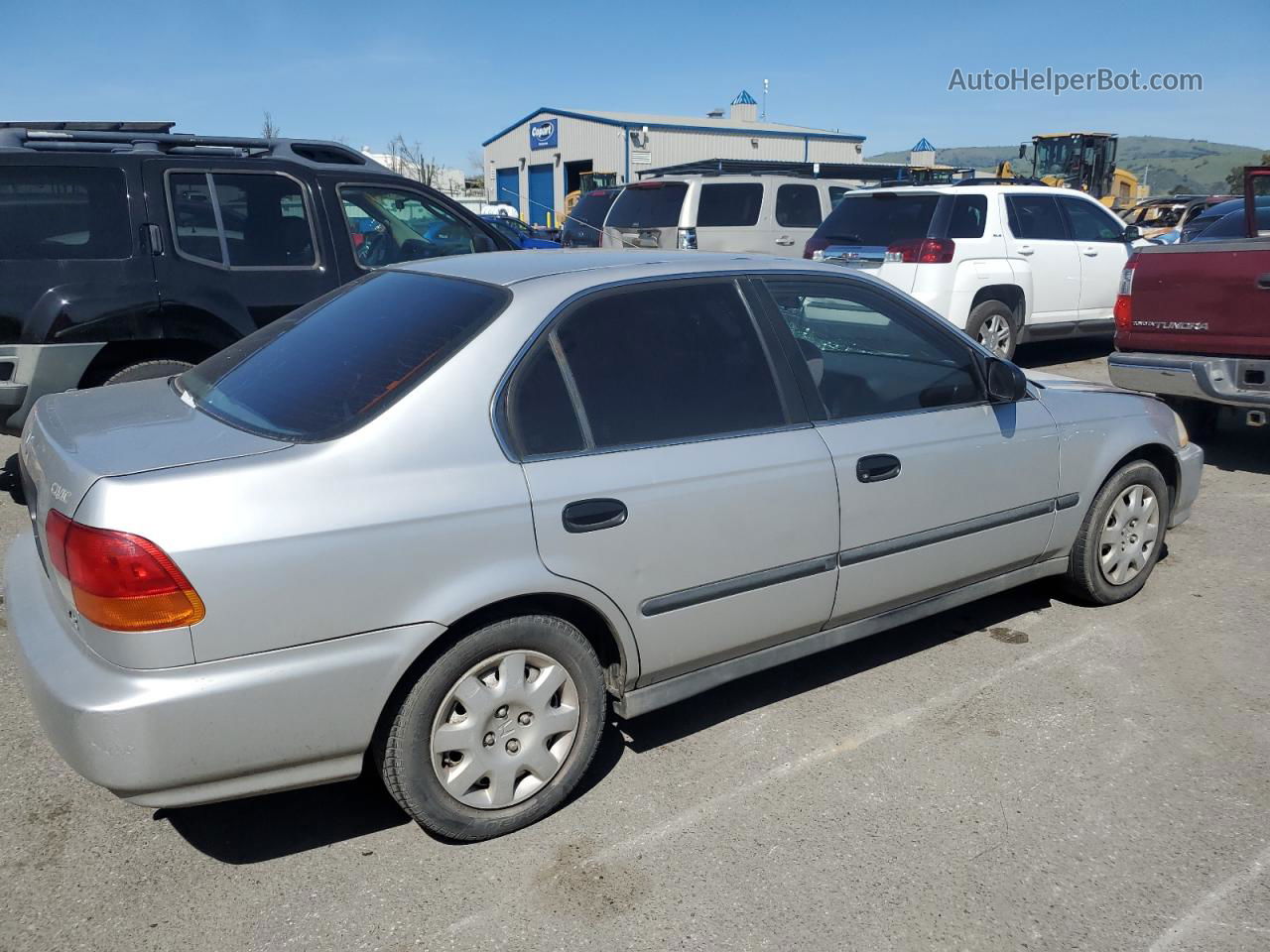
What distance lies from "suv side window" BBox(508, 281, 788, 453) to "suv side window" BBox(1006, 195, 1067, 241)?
730cm

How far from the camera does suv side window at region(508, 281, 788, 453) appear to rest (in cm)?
288

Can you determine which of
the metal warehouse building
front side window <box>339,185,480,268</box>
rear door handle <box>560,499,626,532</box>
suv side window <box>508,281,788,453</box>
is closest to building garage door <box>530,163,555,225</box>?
the metal warehouse building

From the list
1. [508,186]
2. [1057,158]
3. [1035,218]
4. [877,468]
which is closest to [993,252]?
[1035,218]

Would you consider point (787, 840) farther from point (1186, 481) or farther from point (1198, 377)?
point (1198, 377)

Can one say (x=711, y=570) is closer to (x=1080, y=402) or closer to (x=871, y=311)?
(x=871, y=311)

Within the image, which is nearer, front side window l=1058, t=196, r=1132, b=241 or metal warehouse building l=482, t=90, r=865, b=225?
front side window l=1058, t=196, r=1132, b=241

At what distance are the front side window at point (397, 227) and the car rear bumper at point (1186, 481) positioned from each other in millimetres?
4350

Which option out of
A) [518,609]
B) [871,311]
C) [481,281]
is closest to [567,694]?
[518,609]

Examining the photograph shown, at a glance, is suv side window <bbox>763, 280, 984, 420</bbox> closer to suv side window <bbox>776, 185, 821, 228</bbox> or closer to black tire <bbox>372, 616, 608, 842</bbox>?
black tire <bbox>372, 616, 608, 842</bbox>

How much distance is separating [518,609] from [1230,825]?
7.07ft

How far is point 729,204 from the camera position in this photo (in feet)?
39.6

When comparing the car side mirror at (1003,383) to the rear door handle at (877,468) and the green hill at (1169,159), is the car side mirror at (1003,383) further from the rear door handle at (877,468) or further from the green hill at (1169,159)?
the green hill at (1169,159)

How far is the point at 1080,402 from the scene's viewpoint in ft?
13.8

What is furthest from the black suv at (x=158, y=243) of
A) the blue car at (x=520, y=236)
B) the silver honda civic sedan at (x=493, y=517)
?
the blue car at (x=520, y=236)
